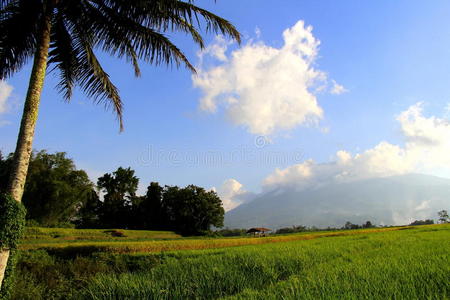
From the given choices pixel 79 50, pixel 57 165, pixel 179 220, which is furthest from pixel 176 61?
pixel 179 220

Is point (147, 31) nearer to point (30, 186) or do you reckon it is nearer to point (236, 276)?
point (236, 276)

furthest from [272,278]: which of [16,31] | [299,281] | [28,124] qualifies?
[16,31]

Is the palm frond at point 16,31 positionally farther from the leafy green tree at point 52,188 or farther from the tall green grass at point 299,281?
the leafy green tree at point 52,188

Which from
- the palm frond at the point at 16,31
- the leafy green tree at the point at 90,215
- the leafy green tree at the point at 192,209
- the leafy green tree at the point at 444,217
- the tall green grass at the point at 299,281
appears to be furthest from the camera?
the leafy green tree at the point at 444,217

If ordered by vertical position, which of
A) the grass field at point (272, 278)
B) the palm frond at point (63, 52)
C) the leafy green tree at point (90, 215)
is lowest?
the grass field at point (272, 278)

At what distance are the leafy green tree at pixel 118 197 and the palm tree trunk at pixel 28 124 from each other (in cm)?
5143

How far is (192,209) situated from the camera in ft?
184

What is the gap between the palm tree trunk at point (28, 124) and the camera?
20.7 feet

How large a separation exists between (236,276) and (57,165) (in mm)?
41330

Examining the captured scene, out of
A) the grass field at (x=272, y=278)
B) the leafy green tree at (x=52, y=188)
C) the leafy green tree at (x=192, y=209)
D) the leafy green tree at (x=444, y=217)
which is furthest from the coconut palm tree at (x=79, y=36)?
the leafy green tree at (x=444, y=217)

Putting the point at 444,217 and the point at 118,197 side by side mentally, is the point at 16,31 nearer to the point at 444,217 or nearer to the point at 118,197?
the point at 118,197

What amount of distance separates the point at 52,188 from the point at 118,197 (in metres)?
21.7

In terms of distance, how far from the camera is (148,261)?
1091 centimetres

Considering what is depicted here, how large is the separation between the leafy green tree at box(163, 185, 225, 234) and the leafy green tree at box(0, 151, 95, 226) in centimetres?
1926
